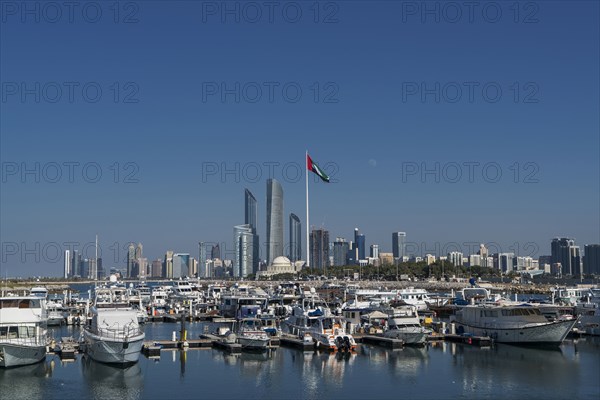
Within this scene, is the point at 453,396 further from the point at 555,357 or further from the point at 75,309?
the point at 75,309

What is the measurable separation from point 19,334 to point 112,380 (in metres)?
7.77

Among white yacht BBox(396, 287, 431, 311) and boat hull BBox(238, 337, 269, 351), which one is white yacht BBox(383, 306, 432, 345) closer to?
boat hull BBox(238, 337, 269, 351)

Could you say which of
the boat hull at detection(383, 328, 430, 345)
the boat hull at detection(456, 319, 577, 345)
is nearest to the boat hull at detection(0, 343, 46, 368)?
the boat hull at detection(383, 328, 430, 345)

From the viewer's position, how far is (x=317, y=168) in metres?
117

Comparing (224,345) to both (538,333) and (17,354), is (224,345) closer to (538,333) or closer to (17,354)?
(17,354)

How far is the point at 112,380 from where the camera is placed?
4278cm

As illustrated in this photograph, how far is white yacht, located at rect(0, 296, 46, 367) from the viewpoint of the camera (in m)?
44.0

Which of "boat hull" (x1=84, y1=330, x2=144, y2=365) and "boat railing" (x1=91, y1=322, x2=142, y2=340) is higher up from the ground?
"boat railing" (x1=91, y1=322, x2=142, y2=340)

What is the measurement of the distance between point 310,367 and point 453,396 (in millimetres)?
12116

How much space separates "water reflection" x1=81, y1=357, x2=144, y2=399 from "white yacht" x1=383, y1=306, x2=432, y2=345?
22.5 m

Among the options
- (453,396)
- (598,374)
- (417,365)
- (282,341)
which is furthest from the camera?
(282,341)

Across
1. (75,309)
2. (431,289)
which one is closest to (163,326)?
(75,309)

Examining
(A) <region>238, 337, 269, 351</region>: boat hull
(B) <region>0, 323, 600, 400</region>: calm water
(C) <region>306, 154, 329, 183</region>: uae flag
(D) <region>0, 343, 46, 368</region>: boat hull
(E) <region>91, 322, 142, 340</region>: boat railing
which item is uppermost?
(C) <region>306, 154, 329, 183</region>: uae flag

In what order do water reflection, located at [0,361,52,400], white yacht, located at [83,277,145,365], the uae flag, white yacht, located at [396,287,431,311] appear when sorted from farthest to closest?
the uae flag < white yacht, located at [396,287,431,311] < white yacht, located at [83,277,145,365] < water reflection, located at [0,361,52,400]
